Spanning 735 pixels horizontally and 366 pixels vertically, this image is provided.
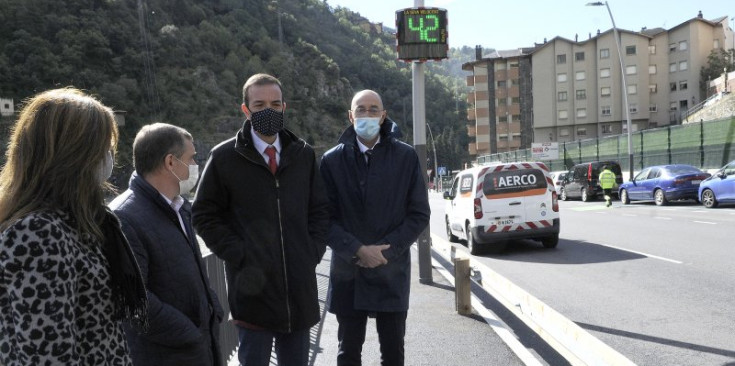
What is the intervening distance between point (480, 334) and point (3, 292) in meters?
4.90

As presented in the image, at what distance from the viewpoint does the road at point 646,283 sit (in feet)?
17.8

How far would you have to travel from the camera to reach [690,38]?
7506cm

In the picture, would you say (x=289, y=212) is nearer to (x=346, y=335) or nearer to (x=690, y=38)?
(x=346, y=335)

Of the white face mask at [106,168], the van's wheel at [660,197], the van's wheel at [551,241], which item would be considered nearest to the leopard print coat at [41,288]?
the white face mask at [106,168]

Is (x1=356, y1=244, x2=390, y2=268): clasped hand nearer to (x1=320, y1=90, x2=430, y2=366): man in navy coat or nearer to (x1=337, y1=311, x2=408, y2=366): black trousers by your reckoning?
(x1=320, y1=90, x2=430, y2=366): man in navy coat

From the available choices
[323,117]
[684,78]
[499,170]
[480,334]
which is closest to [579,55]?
[684,78]

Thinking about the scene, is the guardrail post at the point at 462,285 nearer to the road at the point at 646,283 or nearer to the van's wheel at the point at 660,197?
the road at the point at 646,283

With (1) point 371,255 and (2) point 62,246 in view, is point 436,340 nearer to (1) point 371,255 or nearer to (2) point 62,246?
(1) point 371,255

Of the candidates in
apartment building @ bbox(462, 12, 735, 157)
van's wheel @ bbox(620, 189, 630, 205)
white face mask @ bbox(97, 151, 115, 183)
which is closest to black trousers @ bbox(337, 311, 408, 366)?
white face mask @ bbox(97, 151, 115, 183)

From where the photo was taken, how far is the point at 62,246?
172 cm

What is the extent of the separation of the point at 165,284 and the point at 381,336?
5.34 ft

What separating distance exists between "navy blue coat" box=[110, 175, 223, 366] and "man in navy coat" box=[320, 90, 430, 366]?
1.11 metres

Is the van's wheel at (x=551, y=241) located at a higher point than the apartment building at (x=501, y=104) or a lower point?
lower

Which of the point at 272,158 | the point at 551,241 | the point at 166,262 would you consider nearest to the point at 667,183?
the point at 551,241
